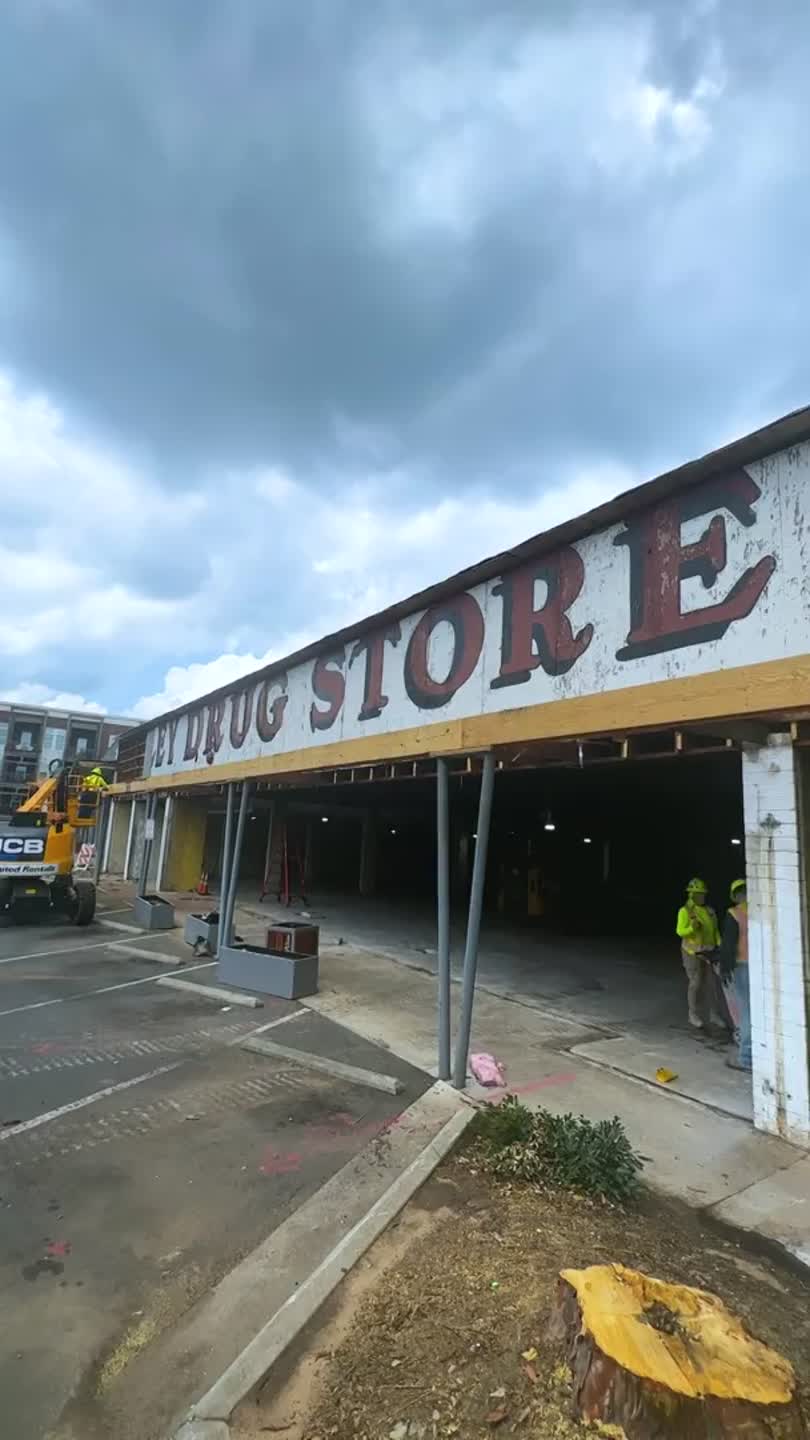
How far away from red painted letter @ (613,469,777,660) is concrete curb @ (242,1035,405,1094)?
17.8 ft

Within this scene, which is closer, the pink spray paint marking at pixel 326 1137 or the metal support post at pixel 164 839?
the pink spray paint marking at pixel 326 1137

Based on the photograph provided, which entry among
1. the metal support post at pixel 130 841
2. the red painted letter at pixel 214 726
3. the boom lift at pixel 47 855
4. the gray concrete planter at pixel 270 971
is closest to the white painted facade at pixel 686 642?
the gray concrete planter at pixel 270 971

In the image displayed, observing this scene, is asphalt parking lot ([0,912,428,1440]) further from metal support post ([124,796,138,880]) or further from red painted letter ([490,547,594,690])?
metal support post ([124,796,138,880])

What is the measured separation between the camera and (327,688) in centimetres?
1486


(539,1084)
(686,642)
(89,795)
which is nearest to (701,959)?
(539,1084)

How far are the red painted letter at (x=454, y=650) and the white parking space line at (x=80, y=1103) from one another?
6.47 meters

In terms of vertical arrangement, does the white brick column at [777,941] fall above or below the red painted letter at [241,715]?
below

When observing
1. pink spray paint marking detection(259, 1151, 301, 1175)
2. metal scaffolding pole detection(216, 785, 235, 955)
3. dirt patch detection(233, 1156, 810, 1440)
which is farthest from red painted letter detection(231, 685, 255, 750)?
dirt patch detection(233, 1156, 810, 1440)

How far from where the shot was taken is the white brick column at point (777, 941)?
19.2ft

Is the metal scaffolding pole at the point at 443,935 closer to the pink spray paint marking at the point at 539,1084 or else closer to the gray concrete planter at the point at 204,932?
the pink spray paint marking at the point at 539,1084

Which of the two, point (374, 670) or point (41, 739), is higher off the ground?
point (41, 739)

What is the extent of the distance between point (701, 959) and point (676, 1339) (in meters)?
7.42

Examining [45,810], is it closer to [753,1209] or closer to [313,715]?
[313,715]

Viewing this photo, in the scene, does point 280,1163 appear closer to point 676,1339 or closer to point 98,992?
point 676,1339
